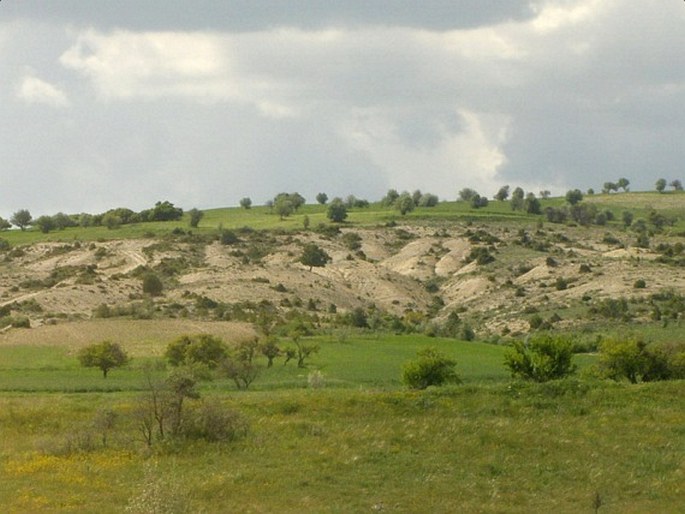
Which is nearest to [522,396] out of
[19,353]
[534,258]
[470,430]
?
[470,430]

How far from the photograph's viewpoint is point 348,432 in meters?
35.4

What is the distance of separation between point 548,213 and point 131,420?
14534cm

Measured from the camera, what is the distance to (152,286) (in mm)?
112250

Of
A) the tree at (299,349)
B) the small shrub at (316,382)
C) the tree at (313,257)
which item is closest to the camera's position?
the small shrub at (316,382)

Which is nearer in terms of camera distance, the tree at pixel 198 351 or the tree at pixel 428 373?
the tree at pixel 428 373

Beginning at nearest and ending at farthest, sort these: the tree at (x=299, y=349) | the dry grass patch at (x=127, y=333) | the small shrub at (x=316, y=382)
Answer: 1. the small shrub at (x=316, y=382)
2. the tree at (x=299, y=349)
3. the dry grass patch at (x=127, y=333)

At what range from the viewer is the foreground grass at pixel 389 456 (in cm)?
2792

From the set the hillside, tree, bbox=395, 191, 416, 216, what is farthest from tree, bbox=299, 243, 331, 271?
tree, bbox=395, 191, 416, 216

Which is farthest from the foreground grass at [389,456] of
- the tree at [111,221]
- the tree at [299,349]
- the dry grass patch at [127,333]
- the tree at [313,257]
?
the tree at [111,221]

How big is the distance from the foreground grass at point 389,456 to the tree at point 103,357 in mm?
19156

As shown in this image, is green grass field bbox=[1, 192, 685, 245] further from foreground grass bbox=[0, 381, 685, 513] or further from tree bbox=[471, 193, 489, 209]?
foreground grass bbox=[0, 381, 685, 513]

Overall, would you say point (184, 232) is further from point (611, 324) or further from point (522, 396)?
point (522, 396)

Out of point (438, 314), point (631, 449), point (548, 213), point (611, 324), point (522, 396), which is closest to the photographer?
point (631, 449)

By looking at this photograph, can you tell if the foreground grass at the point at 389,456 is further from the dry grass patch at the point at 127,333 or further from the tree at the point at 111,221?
the tree at the point at 111,221
